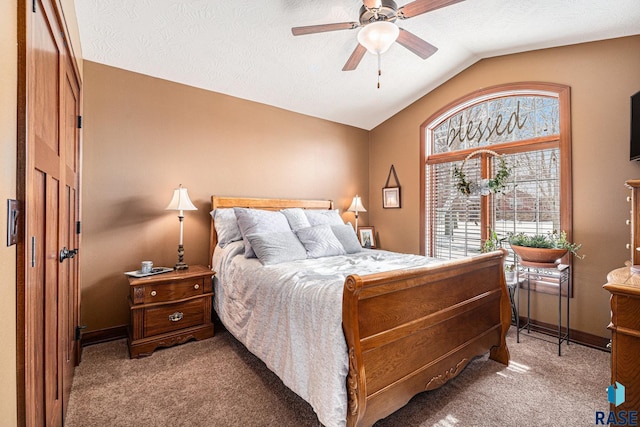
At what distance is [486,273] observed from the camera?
94.2 inches

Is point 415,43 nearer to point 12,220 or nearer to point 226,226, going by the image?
point 226,226

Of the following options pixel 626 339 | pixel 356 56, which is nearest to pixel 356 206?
pixel 356 56

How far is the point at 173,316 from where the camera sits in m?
2.71

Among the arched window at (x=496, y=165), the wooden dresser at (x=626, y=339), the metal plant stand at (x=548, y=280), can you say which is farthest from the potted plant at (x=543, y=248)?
the wooden dresser at (x=626, y=339)

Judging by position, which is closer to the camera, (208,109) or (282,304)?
(282,304)

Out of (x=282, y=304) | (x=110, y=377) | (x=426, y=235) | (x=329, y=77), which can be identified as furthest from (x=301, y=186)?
(x=110, y=377)

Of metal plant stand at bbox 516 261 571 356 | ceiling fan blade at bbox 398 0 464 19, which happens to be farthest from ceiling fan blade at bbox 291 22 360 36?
metal plant stand at bbox 516 261 571 356

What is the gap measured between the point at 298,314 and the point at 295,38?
8.12 feet

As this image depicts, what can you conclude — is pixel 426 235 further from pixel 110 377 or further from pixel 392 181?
pixel 110 377

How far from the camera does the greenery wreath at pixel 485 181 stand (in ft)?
10.9

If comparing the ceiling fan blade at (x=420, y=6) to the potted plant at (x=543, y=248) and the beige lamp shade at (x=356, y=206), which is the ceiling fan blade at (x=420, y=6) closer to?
the potted plant at (x=543, y=248)

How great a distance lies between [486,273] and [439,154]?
7.06 feet

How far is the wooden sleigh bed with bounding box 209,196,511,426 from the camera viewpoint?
149cm

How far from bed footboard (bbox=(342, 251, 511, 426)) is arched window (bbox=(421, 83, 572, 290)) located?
1.23 m
